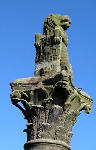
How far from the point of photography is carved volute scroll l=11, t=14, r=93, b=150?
10305mm

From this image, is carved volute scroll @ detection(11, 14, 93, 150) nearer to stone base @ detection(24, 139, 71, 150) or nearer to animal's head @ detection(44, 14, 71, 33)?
stone base @ detection(24, 139, 71, 150)

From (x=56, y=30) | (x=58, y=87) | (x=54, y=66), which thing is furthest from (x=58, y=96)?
(x=56, y=30)

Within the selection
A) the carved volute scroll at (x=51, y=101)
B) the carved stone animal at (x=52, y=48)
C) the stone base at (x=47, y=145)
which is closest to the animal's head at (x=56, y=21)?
the carved stone animal at (x=52, y=48)

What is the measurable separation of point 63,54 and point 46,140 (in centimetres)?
304

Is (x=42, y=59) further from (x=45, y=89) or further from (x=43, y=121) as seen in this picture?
(x=43, y=121)

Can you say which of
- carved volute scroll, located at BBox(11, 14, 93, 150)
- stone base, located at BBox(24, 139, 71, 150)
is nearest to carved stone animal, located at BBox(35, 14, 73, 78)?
carved volute scroll, located at BBox(11, 14, 93, 150)

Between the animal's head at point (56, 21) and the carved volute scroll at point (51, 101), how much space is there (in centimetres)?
64

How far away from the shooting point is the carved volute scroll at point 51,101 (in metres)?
10.3

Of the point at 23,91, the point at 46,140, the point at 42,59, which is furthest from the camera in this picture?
the point at 42,59

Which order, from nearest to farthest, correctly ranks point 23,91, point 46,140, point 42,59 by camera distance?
point 46,140 → point 23,91 → point 42,59

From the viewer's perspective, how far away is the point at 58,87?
10.3 meters

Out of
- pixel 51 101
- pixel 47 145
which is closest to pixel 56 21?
pixel 51 101

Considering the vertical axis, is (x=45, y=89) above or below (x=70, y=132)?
above

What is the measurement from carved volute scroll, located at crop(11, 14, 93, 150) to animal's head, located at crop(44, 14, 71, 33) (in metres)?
0.64
